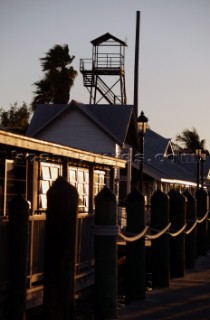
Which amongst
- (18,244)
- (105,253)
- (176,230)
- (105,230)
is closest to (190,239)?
(176,230)

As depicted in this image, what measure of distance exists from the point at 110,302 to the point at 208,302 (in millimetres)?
2379

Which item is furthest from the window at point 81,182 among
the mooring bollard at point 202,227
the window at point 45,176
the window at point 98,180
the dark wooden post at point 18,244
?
the dark wooden post at point 18,244

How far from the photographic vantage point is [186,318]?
9.05m

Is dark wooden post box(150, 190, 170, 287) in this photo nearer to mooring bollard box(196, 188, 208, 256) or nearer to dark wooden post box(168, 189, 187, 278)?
dark wooden post box(168, 189, 187, 278)

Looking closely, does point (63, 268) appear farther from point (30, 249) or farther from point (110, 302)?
point (30, 249)

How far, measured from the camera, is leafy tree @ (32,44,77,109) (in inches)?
2734

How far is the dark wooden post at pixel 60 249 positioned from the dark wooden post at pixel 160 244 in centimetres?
473

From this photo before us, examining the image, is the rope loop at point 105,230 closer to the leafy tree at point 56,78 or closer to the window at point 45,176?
the window at point 45,176

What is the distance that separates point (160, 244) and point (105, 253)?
3.72m

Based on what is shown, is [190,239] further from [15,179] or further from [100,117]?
[100,117]

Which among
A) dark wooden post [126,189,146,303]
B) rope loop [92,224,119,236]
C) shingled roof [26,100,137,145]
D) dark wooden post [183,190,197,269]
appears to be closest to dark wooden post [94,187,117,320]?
rope loop [92,224,119,236]

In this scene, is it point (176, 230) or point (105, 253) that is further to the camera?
point (176, 230)

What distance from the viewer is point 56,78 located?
6981 centimetres

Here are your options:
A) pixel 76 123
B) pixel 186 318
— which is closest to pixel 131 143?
pixel 76 123
